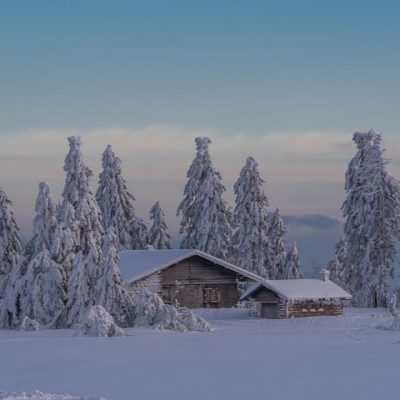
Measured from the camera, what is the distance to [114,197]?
221 ft

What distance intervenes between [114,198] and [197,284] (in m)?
17.3

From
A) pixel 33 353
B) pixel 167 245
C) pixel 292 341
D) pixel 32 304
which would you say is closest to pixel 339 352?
pixel 292 341

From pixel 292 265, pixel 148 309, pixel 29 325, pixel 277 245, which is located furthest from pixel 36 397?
pixel 277 245

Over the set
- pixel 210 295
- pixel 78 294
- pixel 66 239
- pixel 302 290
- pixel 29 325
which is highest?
pixel 66 239

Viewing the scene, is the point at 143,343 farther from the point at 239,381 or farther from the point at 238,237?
the point at 238,237

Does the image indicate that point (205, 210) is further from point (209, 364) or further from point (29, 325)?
point (209, 364)

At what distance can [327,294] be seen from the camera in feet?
153

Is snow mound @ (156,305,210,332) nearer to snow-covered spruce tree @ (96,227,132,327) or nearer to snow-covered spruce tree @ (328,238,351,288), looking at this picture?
snow-covered spruce tree @ (96,227,132,327)

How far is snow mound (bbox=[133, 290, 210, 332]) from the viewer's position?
117 feet

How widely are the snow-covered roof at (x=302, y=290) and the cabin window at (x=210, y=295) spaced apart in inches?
228

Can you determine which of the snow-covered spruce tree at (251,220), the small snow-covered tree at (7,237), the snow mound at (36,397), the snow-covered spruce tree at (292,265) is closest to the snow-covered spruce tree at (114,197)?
the snow-covered spruce tree at (251,220)

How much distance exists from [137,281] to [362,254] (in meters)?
17.2

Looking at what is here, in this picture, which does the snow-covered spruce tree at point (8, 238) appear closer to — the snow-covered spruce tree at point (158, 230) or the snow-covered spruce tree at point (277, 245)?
the snow-covered spruce tree at point (158, 230)

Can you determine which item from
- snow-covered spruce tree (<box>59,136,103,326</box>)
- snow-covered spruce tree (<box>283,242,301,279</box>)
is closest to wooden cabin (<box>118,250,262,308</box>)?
snow-covered spruce tree (<box>59,136,103,326</box>)
